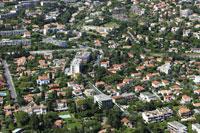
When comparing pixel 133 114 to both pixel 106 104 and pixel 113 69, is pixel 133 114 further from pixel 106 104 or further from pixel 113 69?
pixel 113 69

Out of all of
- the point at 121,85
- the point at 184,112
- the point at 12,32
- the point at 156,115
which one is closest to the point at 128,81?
the point at 121,85

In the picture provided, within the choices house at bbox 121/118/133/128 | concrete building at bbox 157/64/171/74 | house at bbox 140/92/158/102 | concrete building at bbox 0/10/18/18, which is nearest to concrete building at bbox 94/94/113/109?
house at bbox 121/118/133/128

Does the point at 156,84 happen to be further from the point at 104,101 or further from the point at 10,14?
the point at 10,14

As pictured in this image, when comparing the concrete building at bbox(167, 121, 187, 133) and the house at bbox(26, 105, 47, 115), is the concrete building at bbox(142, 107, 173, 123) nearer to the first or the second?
the concrete building at bbox(167, 121, 187, 133)

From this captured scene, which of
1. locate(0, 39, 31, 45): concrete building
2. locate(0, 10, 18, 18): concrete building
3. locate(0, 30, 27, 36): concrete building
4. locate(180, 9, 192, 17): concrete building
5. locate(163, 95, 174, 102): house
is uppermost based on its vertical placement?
locate(0, 10, 18, 18): concrete building

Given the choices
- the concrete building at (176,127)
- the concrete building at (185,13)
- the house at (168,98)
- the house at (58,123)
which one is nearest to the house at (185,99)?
the house at (168,98)

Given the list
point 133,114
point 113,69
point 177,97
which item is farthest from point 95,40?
point 133,114

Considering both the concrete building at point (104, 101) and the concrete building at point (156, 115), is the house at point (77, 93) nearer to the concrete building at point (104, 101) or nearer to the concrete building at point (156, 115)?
the concrete building at point (104, 101)
